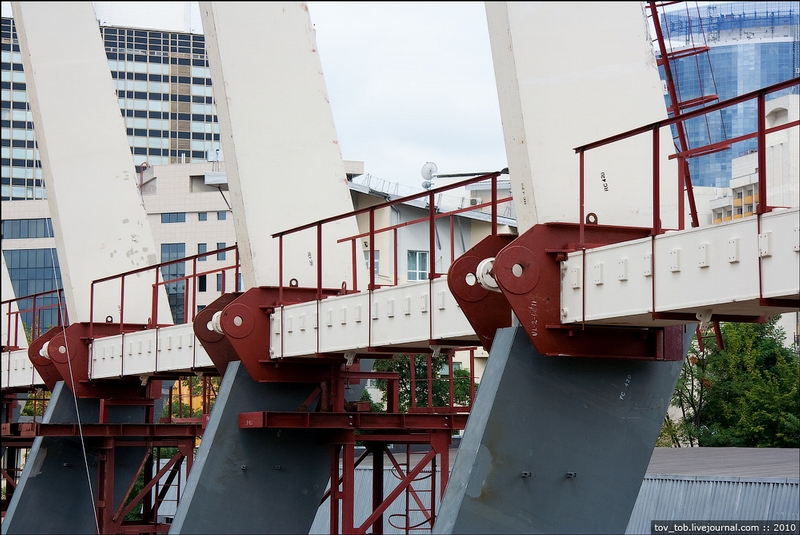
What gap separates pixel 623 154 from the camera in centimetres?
998

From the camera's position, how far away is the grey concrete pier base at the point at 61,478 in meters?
22.4

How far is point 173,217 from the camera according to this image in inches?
A: 3287

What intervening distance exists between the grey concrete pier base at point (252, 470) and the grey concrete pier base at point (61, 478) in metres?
7.50

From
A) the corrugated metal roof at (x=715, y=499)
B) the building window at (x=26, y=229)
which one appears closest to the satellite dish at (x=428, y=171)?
the corrugated metal roof at (x=715, y=499)

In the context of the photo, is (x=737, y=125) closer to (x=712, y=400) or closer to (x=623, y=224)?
(x=712, y=400)

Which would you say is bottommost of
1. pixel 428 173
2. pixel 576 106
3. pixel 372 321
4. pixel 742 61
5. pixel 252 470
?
pixel 252 470

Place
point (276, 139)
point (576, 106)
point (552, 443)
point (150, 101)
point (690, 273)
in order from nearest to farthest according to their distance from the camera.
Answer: point (690, 273), point (552, 443), point (576, 106), point (276, 139), point (150, 101)

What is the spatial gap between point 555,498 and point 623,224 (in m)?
2.30

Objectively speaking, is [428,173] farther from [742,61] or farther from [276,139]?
[742,61]

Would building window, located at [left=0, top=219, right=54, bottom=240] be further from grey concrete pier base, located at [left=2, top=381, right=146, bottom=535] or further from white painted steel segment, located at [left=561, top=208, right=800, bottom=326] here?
white painted steel segment, located at [left=561, top=208, right=800, bottom=326]

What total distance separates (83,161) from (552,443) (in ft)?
47.4

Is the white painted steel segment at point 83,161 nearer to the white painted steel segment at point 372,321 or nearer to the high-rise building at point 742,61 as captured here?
the white painted steel segment at point 372,321

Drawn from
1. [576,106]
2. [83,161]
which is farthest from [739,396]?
[576,106]

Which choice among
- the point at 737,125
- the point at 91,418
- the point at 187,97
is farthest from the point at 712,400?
the point at 737,125
